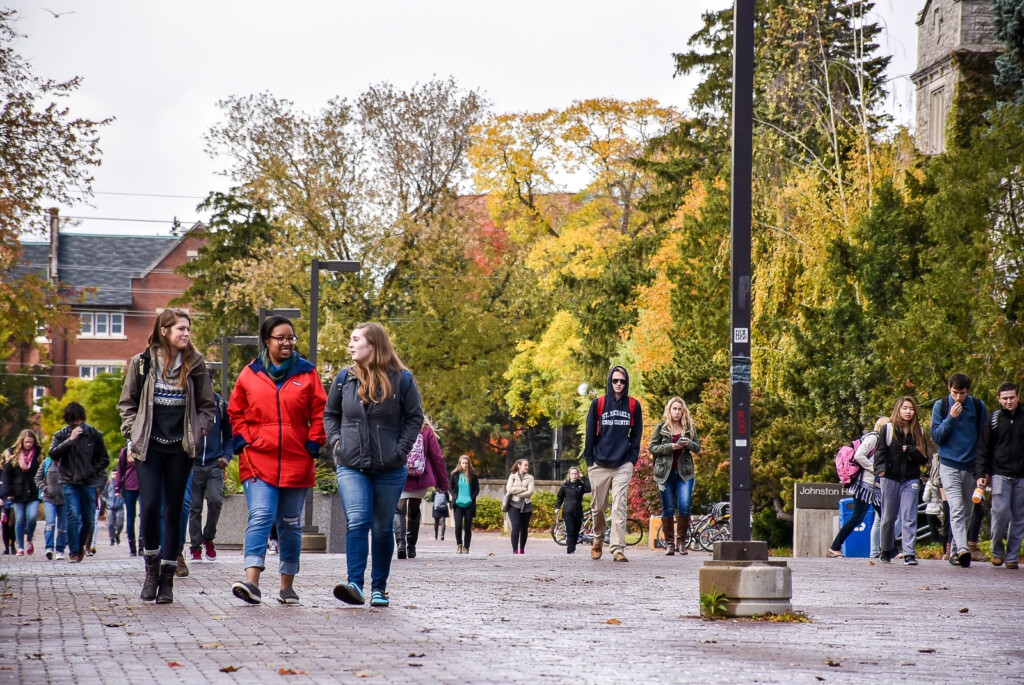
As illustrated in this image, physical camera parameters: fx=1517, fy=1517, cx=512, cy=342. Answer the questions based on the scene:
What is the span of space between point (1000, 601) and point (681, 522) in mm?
Result: 6570

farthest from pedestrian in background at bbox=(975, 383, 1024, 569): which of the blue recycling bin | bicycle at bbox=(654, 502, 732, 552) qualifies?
bicycle at bbox=(654, 502, 732, 552)

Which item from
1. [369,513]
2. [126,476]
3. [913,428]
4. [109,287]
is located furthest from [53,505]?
[109,287]

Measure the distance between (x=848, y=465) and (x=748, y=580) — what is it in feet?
31.1

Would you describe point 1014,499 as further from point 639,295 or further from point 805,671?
point 639,295

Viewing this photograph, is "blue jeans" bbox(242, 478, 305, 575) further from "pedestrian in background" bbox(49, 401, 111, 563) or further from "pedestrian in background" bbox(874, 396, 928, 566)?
"pedestrian in background" bbox(874, 396, 928, 566)

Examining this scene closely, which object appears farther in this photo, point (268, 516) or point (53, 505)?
point (53, 505)

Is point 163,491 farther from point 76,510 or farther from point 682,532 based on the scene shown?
point 682,532

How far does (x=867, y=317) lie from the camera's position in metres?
28.9

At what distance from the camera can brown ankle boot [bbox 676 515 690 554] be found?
1752 cm

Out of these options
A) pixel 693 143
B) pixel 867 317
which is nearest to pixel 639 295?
pixel 693 143

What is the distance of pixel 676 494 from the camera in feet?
57.3

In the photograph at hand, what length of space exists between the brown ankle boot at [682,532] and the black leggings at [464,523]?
613cm

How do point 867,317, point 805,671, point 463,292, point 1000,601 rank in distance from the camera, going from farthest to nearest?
point 463,292 < point 867,317 < point 1000,601 < point 805,671

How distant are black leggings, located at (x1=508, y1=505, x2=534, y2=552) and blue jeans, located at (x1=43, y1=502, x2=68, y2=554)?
669 cm
